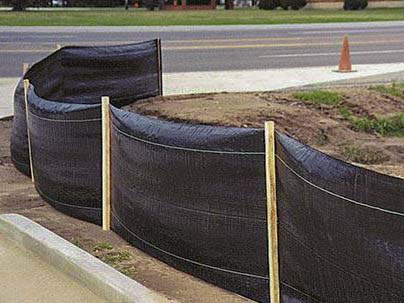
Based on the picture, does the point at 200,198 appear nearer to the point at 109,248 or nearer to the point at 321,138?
the point at 109,248

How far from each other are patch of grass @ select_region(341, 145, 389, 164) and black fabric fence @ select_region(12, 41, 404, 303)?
364cm

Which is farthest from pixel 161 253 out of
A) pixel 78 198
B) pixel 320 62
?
pixel 320 62

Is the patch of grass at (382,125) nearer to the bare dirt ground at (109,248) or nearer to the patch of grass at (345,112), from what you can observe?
the patch of grass at (345,112)

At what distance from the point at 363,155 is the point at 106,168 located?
405cm

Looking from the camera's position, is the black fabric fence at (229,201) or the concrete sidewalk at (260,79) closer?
the black fabric fence at (229,201)

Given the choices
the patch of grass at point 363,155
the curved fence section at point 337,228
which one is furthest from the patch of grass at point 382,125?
the curved fence section at point 337,228

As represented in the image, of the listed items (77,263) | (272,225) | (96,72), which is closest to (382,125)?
(96,72)

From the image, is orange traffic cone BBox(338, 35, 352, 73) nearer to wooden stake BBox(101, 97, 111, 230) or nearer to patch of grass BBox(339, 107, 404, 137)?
patch of grass BBox(339, 107, 404, 137)

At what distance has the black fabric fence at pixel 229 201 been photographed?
471 centimetres

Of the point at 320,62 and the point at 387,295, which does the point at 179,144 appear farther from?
the point at 320,62

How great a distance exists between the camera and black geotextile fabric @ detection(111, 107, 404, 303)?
15.4ft

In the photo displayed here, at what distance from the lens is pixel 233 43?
28.4 metres

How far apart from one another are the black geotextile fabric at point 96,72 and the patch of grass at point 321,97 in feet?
7.08

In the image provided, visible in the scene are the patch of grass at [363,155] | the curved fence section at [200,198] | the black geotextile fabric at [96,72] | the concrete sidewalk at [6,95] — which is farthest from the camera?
the concrete sidewalk at [6,95]
